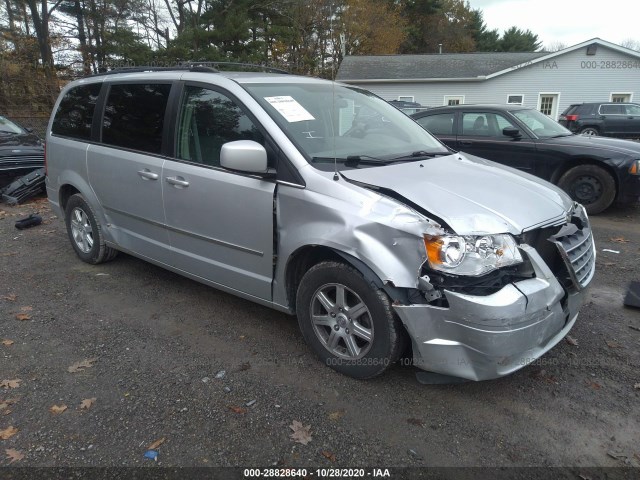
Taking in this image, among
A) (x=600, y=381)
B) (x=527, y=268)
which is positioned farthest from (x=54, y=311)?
(x=600, y=381)

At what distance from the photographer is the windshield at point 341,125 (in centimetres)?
320

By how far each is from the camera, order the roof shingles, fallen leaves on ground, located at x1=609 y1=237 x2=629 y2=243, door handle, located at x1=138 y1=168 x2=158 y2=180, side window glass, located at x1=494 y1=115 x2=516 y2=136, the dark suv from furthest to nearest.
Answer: the roof shingles → the dark suv → side window glass, located at x1=494 y1=115 x2=516 y2=136 → fallen leaves on ground, located at x1=609 y1=237 x2=629 y2=243 → door handle, located at x1=138 y1=168 x2=158 y2=180

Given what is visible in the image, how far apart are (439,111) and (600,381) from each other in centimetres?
625

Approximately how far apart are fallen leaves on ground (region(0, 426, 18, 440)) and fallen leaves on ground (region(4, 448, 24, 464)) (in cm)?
12

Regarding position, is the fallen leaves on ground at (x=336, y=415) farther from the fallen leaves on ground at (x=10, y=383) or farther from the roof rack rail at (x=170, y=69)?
the roof rack rail at (x=170, y=69)

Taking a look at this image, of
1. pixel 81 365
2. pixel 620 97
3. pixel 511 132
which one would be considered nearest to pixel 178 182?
pixel 81 365

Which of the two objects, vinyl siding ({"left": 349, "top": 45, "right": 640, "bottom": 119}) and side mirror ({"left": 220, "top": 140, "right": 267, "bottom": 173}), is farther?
vinyl siding ({"left": 349, "top": 45, "right": 640, "bottom": 119})

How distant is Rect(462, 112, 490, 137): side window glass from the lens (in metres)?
7.85

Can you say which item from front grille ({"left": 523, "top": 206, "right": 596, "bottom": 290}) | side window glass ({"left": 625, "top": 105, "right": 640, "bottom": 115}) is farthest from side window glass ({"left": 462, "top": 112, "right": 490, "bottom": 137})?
side window glass ({"left": 625, "top": 105, "right": 640, "bottom": 115})

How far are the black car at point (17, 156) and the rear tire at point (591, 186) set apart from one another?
9254 millimetres

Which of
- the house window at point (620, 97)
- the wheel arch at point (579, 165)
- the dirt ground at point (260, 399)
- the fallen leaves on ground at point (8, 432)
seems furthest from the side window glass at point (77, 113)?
the house window at point (620, 97)

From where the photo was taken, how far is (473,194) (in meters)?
2.85

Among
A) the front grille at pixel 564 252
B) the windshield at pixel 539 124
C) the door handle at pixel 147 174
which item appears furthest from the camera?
the windshield at pixel 539 124

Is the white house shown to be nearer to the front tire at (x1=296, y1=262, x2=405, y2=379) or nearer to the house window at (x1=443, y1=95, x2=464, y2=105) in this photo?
the house window at (x1=443, y1=95, x2=464, y2=105)
